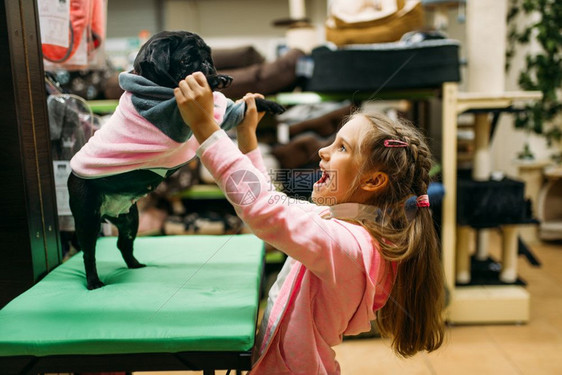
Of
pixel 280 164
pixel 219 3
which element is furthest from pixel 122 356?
pixel 280 164

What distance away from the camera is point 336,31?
161 cm

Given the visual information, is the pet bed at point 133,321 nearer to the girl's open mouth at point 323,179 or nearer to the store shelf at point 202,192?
the girl's open mouth at point 323,179

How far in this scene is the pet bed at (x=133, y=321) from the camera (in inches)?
23.7

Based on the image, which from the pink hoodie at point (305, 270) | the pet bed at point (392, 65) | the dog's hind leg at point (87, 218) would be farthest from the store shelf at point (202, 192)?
the pink hoodie at point (305, 270)

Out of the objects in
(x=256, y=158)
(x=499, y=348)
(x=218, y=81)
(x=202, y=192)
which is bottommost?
(x=499, y=348)

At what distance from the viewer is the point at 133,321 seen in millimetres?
632

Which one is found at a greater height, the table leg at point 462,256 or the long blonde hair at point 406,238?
the long blonde hair at point 406,238

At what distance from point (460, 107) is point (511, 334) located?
85 cm

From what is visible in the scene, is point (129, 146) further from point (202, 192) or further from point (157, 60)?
point (202, 192)

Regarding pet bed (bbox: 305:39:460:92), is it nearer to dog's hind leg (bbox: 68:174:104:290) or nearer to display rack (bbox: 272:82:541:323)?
display rack (bbox: 272:82:541:323)

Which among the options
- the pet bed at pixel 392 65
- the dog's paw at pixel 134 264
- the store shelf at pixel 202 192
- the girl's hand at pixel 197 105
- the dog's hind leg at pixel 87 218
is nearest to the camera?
the girl's hand at pixel 197 105

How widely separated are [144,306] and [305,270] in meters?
0.23

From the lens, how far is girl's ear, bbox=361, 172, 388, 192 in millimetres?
621

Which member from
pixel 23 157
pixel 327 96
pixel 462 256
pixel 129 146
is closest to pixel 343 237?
pixel 129 146
